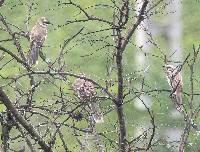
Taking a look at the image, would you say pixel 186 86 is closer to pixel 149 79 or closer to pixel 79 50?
pixel 149 79

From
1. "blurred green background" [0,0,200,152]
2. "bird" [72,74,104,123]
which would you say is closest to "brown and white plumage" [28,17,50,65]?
"bird" [72,74,104,123]

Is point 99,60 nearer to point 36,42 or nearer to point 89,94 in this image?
point 36,42

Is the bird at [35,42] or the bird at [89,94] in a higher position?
the bird at [35,42]

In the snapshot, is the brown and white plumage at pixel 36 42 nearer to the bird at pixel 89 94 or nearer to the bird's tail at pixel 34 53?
the bird's tail at pixel 34 53

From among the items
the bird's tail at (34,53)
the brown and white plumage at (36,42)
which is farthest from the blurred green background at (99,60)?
the bird's tail at (34,53)

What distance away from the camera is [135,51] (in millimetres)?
16359

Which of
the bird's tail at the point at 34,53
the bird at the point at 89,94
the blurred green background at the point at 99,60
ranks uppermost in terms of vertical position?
the blurred green background at the point at 99,60

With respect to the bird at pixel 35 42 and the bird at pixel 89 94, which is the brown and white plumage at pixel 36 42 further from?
the bird at pixel 89 94

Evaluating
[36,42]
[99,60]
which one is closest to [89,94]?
[36,42]

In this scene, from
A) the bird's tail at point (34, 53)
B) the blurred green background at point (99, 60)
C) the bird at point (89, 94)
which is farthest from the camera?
the blurred green background at point (99, 60)

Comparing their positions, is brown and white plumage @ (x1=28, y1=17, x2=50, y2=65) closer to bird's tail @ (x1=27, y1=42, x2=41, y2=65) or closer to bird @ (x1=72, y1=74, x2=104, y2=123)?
bird's tail @ (x1=27, y1=42, x2=41, y2=65)

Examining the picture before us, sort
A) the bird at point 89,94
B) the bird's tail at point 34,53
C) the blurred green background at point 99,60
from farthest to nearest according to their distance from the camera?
the blurred green background at point 99,60
the bird's tail at point 34,53
the bird at point 89,94

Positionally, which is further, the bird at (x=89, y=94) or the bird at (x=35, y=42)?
the bird at (x=35, y=42)

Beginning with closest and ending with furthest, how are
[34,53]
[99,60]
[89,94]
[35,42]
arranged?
[89,94] < [34,53] < [35,42] < [99,60]
